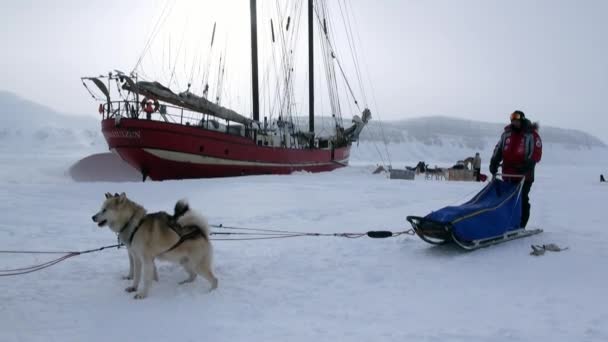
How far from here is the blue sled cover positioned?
5461 millimetres

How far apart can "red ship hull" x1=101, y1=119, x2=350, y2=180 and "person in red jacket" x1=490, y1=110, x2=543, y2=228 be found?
12349mm

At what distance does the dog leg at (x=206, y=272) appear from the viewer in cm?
428

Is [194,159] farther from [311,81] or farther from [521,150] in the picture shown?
[311,81]

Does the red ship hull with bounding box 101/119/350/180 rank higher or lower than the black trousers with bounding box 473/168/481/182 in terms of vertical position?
higher

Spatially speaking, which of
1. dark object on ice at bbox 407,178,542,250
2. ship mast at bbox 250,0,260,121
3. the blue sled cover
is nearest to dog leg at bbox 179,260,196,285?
dark object on ice at bbox 407,178,542,250

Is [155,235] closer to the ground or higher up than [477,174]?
higher up

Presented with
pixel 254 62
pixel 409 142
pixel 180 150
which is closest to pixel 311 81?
pixel 254 62

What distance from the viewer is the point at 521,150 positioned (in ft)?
21.3

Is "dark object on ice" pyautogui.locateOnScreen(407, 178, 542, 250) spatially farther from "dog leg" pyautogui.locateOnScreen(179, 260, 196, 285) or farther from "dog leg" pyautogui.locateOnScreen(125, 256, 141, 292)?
"dog leg" pyautogui.locateOnScreen(125, 256, 141, 292)

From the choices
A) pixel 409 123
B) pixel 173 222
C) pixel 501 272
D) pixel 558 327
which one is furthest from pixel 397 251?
pixel 409 123

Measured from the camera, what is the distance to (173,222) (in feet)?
14.0

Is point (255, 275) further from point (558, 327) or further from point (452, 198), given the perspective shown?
point (452, 198)

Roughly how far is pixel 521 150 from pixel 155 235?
17.4ft

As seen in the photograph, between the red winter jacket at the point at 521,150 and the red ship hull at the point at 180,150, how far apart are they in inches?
486
